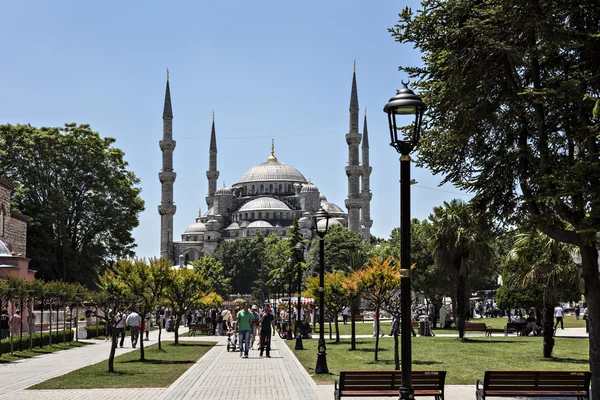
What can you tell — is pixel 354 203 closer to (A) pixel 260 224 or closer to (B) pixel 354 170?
(B) pixel 354 170

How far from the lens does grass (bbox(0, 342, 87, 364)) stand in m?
23.1

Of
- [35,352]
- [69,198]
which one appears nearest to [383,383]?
[35,352]

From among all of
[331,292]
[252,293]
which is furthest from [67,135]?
[252,293]

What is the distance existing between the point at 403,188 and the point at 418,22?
598cm

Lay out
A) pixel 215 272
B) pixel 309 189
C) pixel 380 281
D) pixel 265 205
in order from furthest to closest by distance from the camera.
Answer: pixel 265 205
pixel 309 189
pixel 215 272
pixel 380 281

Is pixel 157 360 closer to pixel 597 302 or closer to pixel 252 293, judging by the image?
pixel 597 302

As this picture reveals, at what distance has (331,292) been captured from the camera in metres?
31.8

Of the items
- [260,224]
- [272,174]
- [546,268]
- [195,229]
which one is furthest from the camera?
[272,174]

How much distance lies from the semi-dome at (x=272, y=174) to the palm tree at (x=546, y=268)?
12775 cm

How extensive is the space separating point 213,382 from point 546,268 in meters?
9.52

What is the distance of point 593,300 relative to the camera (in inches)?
498

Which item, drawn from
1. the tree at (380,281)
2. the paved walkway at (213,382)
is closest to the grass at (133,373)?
the paved walkway at (213,382)

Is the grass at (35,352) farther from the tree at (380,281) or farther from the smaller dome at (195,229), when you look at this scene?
the smaller dome at (195,229)

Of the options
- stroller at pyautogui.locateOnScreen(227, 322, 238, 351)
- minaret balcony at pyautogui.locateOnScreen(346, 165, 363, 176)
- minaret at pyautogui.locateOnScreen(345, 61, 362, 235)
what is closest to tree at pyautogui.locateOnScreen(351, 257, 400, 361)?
stroller at pyautogui.locateOnScreen(227, 322, 238, 351)
